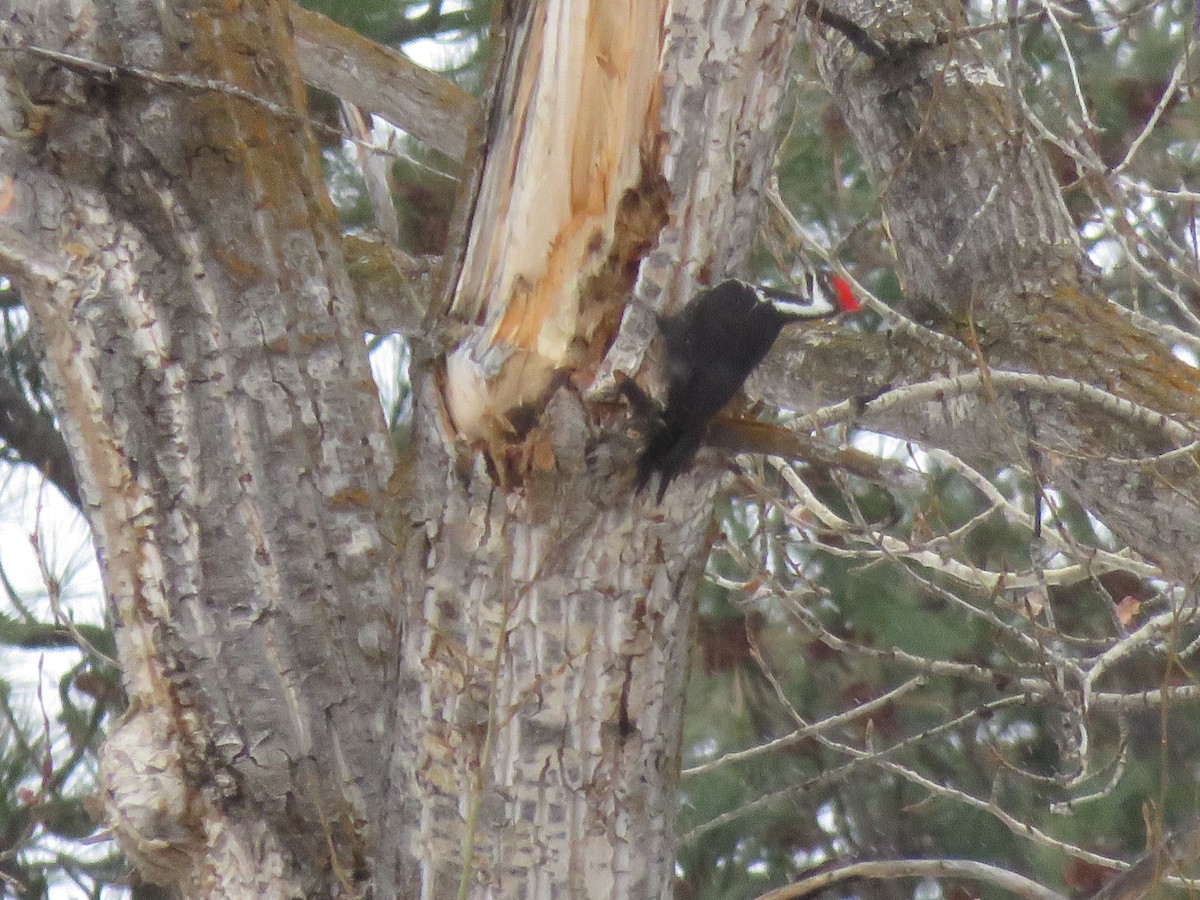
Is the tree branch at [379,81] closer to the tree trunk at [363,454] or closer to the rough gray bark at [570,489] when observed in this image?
the tree trunk at [363,454]

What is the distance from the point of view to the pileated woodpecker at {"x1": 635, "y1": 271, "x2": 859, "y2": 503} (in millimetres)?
825

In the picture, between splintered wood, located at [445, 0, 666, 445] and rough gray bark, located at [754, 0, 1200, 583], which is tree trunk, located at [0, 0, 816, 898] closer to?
splintered wood, located at [445, 0, 666, 445]

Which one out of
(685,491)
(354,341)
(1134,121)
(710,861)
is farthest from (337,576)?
(1134,121)

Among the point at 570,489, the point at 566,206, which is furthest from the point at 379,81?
the point at 570,489

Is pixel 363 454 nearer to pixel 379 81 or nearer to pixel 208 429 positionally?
pixel 208 429

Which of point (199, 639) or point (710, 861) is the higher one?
point (199, 639)

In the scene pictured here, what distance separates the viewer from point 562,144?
2.69ft

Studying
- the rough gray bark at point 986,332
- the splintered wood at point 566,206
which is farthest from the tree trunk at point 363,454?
the rough gray bark at point 986,332

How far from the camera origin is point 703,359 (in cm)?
83

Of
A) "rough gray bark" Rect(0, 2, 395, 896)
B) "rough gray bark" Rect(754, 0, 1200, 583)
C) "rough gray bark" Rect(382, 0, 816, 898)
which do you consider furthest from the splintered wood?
"rough gray bark" Rect(754, 0, 1200, 583)

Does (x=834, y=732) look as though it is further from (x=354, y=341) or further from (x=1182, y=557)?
(x=354, y=341)

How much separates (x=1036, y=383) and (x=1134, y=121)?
2.35 meters

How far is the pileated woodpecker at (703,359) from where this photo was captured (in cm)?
83

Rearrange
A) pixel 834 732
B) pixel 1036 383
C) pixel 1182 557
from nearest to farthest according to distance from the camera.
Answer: pixel 1036 383 < pixel 1182 557 < pixel 834 732
